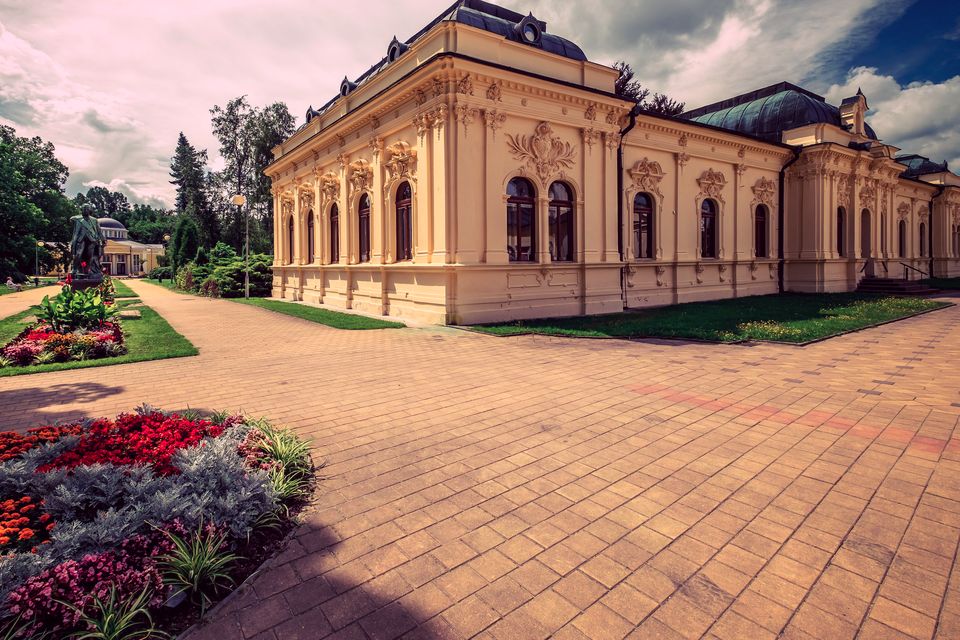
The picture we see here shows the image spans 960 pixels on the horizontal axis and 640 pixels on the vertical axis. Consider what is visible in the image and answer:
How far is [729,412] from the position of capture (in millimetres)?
5715

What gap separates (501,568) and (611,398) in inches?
152

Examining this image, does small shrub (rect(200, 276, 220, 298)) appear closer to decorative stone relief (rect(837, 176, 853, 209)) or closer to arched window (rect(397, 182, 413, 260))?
arched window (rect(397, 182, 413, 260))

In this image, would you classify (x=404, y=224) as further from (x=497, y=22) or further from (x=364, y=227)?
(x=497, y=22)

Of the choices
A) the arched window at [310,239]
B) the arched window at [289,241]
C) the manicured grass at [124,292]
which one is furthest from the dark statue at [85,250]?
the manicured grass at [124,292]

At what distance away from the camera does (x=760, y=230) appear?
2344 cm

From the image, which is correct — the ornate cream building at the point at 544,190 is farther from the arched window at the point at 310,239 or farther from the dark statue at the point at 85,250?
the dark statue at the point at 85,250

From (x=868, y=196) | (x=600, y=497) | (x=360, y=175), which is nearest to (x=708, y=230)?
(x=868, y=196)

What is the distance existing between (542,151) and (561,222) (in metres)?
2.21

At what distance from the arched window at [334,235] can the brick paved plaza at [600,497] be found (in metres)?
13.6

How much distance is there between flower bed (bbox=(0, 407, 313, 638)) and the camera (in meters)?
2.34

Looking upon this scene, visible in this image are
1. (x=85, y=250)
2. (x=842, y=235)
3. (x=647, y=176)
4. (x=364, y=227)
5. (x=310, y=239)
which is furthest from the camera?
(x=842, y=235)

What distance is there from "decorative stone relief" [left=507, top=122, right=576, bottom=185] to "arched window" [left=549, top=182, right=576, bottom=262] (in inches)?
23.7

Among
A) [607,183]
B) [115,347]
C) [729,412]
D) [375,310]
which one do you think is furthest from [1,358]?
[607,183]

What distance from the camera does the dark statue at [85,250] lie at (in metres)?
17.3
